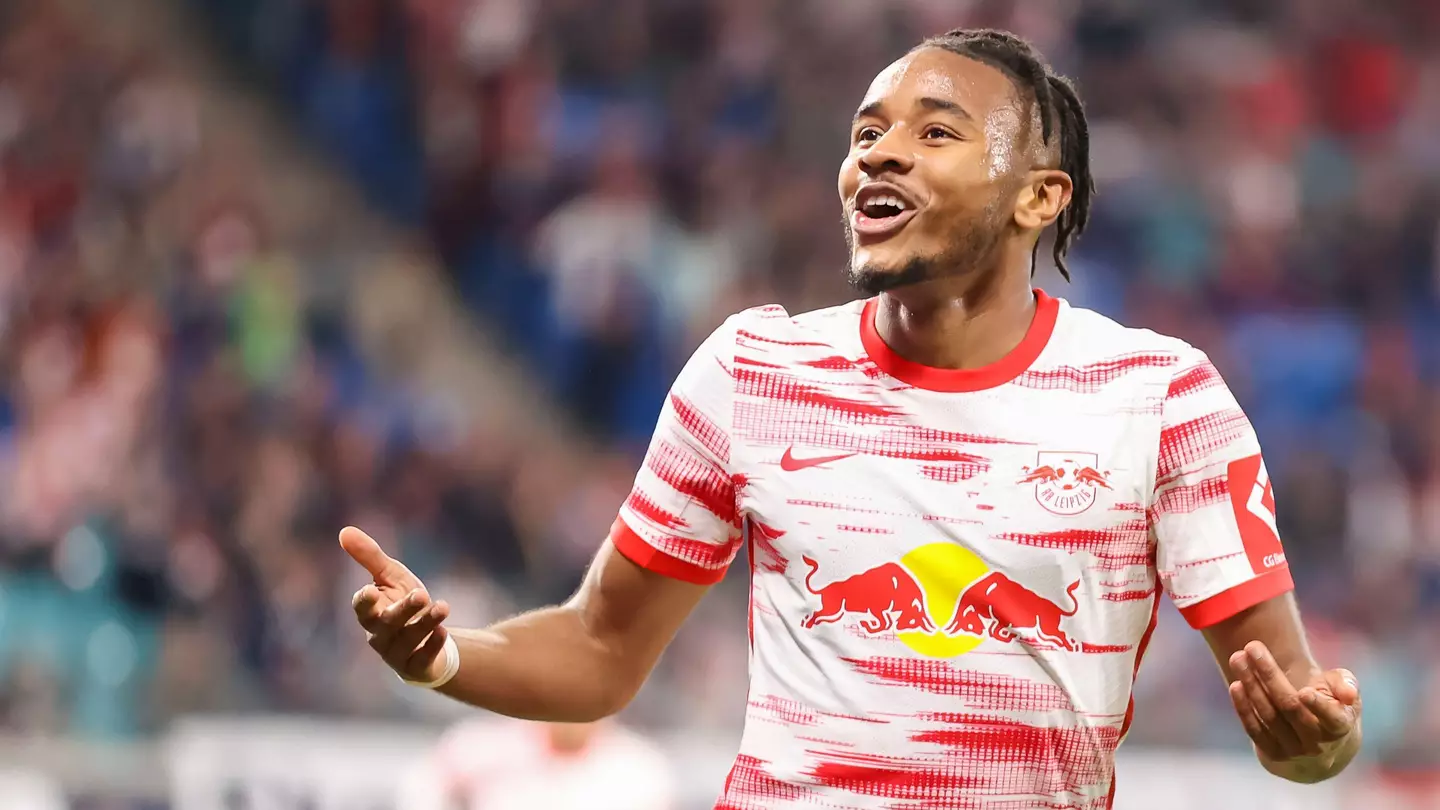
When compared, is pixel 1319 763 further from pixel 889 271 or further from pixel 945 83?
pixel 945 83

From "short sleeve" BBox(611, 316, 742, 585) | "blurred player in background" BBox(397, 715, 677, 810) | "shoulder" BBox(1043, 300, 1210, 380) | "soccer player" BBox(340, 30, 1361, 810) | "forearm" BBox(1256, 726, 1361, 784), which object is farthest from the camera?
"blurred player in background" BBox(397, 715, 677, 810)

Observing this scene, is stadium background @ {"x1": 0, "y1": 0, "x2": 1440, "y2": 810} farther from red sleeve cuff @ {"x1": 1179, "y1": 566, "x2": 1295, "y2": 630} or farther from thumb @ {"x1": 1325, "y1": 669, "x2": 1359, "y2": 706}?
thumb @ {"x1": 1325, "y1": 669, "x2": 1359, "y2": 706}

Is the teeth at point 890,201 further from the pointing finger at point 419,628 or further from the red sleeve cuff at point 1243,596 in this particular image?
the pointing finger at point 419,628

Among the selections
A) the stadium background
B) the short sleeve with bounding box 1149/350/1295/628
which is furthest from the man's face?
the stadium background

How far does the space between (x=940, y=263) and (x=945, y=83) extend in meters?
0.28

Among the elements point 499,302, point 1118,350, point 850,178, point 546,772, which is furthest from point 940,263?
point 499,302

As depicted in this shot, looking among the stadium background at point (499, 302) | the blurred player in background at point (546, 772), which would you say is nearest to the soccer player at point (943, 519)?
the blurred player in background at point (546, 772)

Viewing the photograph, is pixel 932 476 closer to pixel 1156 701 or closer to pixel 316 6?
pixel 1156 701

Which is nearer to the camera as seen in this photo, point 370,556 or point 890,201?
point 370,556

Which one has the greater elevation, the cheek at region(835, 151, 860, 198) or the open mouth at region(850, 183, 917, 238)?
the cheek at region(835, 151, 860, 198)

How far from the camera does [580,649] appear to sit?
9.61 feet

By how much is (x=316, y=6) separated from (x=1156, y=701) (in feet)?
18.0

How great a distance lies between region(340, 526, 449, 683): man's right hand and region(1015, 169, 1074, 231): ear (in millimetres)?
1089

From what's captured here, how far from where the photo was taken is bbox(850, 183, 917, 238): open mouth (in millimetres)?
2750
